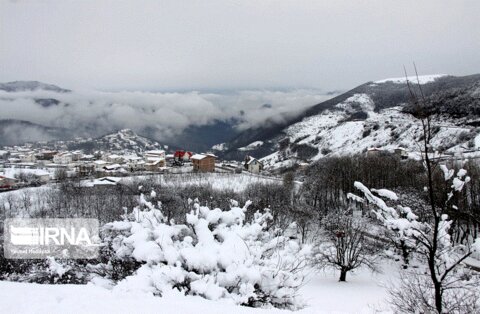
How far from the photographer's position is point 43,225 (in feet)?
104

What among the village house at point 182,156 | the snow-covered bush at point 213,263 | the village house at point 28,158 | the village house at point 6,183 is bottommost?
the village house at point 28,158

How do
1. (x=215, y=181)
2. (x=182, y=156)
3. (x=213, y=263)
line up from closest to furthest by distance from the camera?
(x=213, y=263)
(x=215, y=181)
(x=182, y=156)

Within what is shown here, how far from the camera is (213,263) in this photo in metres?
9.08

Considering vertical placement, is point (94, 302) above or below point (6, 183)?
above

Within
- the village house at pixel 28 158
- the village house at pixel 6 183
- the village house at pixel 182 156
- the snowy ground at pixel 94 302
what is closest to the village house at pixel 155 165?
the village house at pixel 182 156

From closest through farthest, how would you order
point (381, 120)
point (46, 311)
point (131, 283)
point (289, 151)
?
point (46, 311) < point (131, 283) < point (381, 120) < point (289, 151)

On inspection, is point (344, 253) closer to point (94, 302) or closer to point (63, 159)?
point (94, 302)

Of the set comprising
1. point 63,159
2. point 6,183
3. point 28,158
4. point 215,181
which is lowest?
point 28,158

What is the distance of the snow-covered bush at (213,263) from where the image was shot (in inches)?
341

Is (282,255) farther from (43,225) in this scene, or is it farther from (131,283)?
(43,225)

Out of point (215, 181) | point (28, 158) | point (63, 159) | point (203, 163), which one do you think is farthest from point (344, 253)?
point (28, 158)

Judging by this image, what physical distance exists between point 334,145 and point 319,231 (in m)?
107

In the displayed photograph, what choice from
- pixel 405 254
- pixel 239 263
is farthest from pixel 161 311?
pixel 405 254

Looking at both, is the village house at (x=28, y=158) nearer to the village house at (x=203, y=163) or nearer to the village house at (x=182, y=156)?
the village house at (x=182, y=156)
